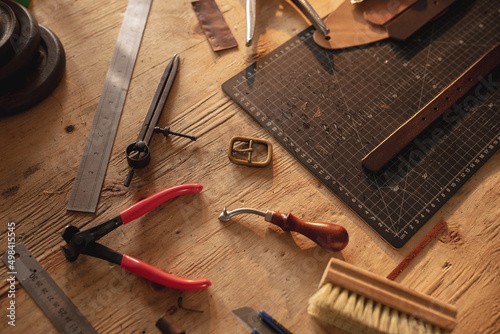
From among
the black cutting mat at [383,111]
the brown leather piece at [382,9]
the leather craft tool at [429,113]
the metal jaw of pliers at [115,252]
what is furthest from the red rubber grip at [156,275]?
the brown leather piece at [382,9]

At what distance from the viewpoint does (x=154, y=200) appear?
1.00 meters

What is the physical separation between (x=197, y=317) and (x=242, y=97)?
2.10 ft

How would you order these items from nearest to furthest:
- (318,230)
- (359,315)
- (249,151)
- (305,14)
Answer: (359,315) < (318,230) < (249,151) < (305,14)

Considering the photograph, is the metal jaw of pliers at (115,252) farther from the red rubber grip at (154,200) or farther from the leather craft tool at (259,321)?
the leather craft tool at (259,321)

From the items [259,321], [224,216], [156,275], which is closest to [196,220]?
[224,216]

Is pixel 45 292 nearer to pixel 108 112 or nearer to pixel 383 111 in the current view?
pixel 108 112

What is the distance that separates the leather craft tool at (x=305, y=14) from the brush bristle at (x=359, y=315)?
805mm

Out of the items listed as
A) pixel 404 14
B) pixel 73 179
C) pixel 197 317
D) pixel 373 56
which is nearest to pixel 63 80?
pixel 73 179

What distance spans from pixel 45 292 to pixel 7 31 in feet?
2.21

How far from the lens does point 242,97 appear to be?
47.4 inches

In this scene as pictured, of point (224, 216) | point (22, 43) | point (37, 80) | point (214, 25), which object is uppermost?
point (22, 43)

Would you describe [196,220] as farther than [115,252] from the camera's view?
Yes

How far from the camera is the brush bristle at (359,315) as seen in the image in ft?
2.79

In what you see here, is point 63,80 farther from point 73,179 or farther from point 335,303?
point 335,303
